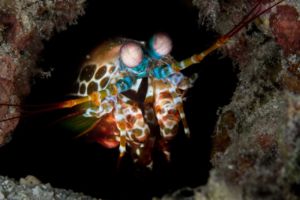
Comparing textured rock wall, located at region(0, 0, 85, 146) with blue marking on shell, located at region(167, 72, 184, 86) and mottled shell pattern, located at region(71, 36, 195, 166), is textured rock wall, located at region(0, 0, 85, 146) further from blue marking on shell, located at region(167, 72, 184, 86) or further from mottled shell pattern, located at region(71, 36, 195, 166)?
blue marking on shell, located at region(167, 72, 184, 86)

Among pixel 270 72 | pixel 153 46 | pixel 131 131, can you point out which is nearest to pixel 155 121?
pixel 131 131

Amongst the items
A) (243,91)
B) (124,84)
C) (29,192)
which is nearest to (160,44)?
(124,84)

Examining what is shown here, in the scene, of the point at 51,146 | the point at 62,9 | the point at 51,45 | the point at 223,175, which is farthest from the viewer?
the point at 51,146

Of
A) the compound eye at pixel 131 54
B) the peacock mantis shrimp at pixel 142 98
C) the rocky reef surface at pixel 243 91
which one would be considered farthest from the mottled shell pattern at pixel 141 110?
the rocky reef surface at pixel 243 91

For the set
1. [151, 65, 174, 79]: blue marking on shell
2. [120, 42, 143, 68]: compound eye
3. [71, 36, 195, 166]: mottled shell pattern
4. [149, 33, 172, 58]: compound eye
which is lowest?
[71, 36, 195, 166]: mottled shell pattern

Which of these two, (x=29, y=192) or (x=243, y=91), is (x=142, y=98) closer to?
(x=243, y=91)

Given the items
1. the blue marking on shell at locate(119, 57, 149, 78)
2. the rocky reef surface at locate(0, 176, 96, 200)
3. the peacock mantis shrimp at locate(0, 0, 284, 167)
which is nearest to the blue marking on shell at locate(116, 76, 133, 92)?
the peacock mantis shrimp at locate(0, 0, 284, 167)

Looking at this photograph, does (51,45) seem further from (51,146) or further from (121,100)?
(51,146)

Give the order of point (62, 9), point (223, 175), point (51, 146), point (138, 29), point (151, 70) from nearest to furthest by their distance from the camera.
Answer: point (223, 175) → point (62, 9) → point (151, 70) → point (51, 146) → point (138, 29)
